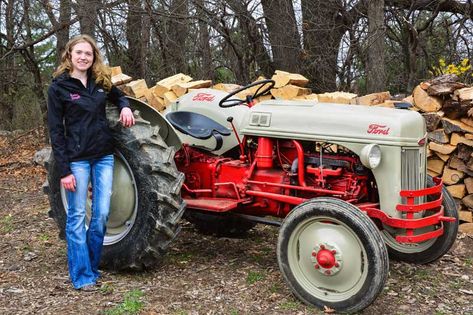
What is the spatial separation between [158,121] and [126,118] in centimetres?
53

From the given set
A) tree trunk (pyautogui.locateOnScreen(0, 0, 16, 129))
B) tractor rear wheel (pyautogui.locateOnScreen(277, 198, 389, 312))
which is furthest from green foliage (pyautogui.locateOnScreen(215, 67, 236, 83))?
tractor rear wheel (pyautogui.locateOnScreen(277, 198, 389, 312))

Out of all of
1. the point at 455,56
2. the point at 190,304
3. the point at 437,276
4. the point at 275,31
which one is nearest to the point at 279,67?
the point at 275,31

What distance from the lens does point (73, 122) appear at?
156 inches

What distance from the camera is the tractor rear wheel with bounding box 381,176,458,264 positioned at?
177 inches

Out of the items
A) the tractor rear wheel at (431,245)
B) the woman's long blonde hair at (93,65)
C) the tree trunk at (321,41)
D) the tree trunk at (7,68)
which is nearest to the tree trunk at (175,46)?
the tree trunk at (321,41)

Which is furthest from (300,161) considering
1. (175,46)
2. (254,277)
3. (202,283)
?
(175,46)

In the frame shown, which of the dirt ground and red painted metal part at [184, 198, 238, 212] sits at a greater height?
red painted metal part at [184, 198, 238, 212]

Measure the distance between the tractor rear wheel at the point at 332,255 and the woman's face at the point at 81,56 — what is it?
6.01 feet

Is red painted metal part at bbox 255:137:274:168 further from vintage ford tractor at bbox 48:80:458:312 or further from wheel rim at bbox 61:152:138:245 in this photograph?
wheel rim at bbox 61:152:138:245

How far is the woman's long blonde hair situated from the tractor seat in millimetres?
913

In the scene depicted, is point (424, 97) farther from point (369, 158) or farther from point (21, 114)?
point (21, 114)

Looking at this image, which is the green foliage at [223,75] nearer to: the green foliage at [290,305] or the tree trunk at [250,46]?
the tree trunk at [250,46]

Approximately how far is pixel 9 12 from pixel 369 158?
10.7 metres

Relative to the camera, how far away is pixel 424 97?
6234 millimetres
